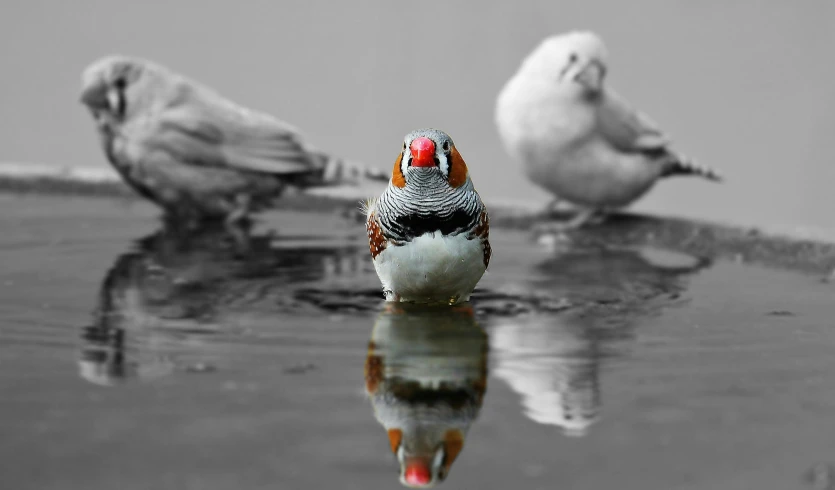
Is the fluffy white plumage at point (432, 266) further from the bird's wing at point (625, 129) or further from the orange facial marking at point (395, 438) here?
the bird's wing at point (625, 129)

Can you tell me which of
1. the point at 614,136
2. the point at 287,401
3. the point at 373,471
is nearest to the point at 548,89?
the point at 614,136

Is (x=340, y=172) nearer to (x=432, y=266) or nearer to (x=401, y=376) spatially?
(x=432, y=266)

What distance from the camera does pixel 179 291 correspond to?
2602mm

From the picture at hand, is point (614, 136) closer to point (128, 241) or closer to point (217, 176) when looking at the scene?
point (217, 176)

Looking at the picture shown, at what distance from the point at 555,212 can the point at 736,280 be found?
1.15 meters

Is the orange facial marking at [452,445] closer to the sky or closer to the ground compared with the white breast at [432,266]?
closer to the ground

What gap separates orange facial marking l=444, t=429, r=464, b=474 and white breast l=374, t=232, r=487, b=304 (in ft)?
2.30

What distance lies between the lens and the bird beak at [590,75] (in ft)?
12.0

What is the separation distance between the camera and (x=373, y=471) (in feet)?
4.74

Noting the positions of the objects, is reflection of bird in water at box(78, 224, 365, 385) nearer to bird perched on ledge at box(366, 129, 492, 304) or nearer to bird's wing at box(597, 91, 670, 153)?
bird perched on ledge at box(366, 129, 492, 304)

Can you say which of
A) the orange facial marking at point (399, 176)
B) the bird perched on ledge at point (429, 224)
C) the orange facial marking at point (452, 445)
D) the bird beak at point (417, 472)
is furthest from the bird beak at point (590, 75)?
the bird beak at point (417, 472)

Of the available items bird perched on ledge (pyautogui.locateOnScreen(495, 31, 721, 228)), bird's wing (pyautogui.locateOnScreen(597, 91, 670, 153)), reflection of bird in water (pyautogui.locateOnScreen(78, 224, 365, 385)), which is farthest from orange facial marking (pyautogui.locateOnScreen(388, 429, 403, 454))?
bird's wing (pyautogui.locateOnScreen(597, 91, 670, 153))

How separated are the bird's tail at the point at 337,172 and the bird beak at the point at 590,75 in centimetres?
80

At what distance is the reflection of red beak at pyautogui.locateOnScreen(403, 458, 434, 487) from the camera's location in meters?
1.42
